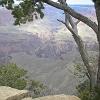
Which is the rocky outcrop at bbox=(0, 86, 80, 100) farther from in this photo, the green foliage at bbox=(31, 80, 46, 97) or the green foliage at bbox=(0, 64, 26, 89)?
the green foliage at bbox=(31, 80, 46, 97)

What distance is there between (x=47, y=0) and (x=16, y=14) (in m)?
2.53

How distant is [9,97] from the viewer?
18.8 m

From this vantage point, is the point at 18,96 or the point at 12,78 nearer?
the point at 18,96

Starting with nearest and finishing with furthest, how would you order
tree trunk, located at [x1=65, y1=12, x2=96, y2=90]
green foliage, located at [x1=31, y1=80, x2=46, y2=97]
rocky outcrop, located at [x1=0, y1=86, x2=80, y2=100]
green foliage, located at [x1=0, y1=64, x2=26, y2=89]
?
1. rocky outcrop, located at [x1=0, y1=86, x2=80, y2=100]
2. tree trunk, located at [x1=65, y1=12, x2=96, y2=90]
3. green foliage, located at [x1=0, y1=64, x2=26, y2=89]
4. green foliage, located at [x1=31, y1=80, x2=46, y2=97]

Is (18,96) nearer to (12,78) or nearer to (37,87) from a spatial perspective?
(12,78)

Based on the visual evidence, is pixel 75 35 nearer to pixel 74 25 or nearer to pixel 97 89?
pixel 74 25

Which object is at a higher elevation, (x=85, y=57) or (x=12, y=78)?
(x=85, y=57)

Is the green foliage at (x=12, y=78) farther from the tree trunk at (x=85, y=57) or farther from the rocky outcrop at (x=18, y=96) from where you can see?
the tree trunk at (x=85, y=57)

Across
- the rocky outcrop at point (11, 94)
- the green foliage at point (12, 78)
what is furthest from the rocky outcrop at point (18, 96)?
the green foliage at point (12, 78)

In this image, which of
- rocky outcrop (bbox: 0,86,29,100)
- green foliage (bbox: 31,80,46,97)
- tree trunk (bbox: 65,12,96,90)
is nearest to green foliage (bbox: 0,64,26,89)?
green foliage (bbox: 31,80,46,97)

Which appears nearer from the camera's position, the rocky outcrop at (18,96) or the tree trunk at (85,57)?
the rocky outcrop at (18,96)

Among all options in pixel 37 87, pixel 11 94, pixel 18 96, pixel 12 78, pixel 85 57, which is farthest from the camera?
pixel 37 87

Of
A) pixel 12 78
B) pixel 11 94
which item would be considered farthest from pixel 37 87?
pixel 11 94

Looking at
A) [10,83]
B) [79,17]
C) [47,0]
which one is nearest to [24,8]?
[47,0]
